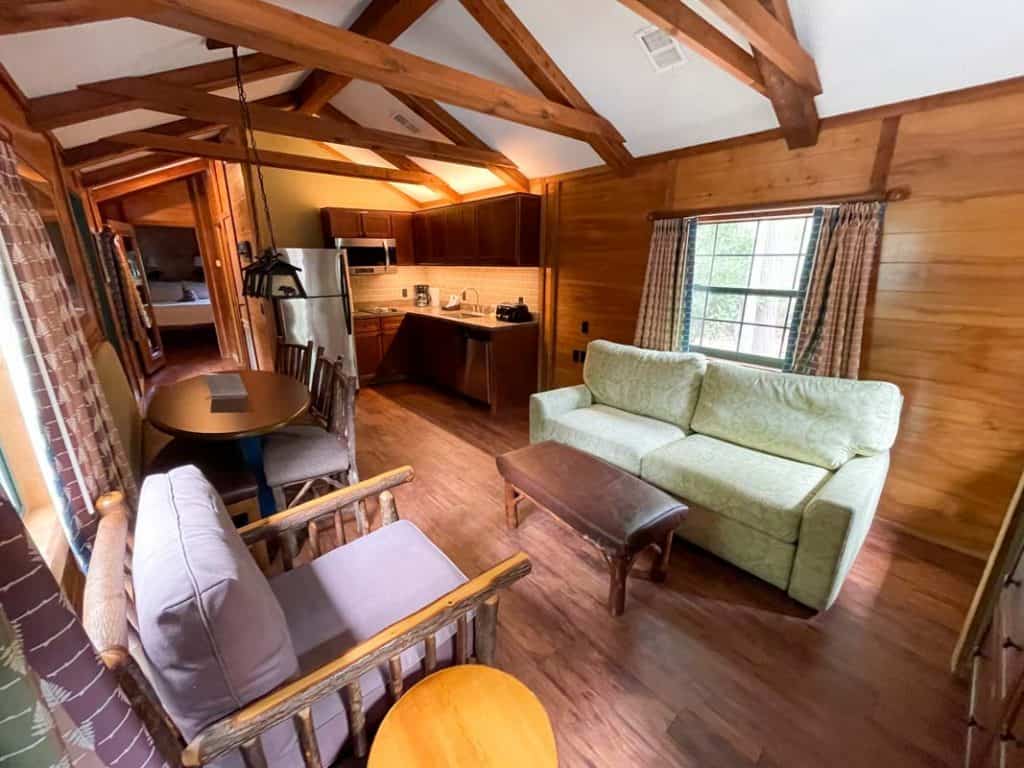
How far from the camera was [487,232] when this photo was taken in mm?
4512

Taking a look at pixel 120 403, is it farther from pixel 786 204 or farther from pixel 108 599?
pixel 786 204

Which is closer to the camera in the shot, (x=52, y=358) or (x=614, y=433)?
(x=52, y=358)

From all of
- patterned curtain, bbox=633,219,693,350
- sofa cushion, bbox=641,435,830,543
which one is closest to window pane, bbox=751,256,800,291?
patterned curtain, bbox=633,219,693,350

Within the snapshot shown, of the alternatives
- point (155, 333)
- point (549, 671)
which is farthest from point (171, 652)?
point (155, 333)

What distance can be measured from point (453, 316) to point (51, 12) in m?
3.75

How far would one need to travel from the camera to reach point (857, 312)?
2.41 meters

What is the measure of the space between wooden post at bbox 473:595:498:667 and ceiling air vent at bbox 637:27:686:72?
115 inches

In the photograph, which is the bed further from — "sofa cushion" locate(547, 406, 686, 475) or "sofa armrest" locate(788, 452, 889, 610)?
"sofa armrest" locate(788, 452, 889, 610)

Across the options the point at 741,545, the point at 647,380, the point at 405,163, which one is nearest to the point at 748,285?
the point at 647,380

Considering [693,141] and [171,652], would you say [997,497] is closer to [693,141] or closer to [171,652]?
[693,141]

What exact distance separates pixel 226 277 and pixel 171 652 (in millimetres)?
6433

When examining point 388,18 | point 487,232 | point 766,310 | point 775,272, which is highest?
point 388,18

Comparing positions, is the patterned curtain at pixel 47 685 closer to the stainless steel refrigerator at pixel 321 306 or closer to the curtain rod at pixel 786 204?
the curtain rod at pixel 786 204

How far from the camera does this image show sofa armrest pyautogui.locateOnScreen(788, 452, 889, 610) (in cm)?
173
